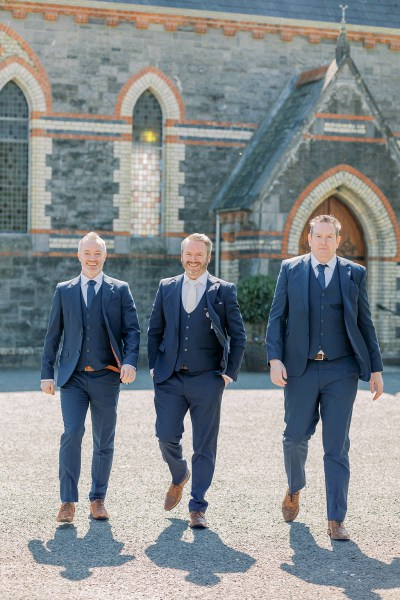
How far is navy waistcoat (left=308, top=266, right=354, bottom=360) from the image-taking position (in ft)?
25.0

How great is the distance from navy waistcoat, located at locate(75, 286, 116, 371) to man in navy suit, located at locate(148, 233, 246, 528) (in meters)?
0.32

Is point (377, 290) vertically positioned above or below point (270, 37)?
below

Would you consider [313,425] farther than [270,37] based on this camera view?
No

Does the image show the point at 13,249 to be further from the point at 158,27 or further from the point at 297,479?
the point at 297,479

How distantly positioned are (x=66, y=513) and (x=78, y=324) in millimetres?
1325

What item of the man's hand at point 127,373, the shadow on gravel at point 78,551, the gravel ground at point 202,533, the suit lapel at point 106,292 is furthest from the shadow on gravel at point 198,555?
the suit lapel at point 106,292

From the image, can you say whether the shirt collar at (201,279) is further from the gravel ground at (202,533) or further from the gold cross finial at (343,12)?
the gold cross finial at (343,12)

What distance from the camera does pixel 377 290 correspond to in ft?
72.3

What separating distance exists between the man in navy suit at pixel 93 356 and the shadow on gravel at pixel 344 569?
5.14 feet

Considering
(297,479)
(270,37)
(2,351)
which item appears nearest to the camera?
(297,479)

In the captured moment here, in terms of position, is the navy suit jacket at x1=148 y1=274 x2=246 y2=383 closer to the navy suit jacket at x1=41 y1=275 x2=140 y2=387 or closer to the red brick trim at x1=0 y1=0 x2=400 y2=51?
the navy suit jacket at x1=41 y1=275 x2=140 y2=387

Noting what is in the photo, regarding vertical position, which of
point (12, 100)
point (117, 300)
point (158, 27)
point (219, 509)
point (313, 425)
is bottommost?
point (219, 509)

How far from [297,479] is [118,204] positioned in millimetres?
14704

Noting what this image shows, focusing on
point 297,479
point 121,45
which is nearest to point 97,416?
point 297,479
